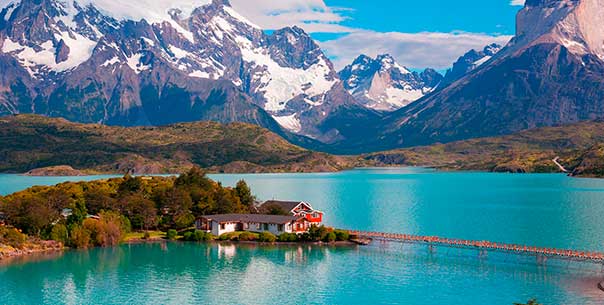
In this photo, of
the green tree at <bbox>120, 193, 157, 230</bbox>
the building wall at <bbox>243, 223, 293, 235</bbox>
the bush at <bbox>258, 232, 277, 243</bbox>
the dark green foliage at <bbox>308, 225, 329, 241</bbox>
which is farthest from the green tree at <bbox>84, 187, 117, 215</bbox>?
the dark green foliage at <bbox>308, 225, 329, 241</bbox>

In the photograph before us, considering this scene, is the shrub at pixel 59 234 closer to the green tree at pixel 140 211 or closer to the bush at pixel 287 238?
the green tree at pixel 140 211

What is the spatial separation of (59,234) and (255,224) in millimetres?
33551

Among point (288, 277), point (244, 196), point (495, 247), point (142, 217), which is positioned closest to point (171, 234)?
point (142, 217)

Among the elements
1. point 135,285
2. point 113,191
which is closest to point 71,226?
point 113,191

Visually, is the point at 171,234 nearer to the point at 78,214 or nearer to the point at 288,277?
the point at 78,214

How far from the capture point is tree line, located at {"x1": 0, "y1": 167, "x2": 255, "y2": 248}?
11556 centimetres

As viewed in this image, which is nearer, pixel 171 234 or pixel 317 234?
pixel 317 234

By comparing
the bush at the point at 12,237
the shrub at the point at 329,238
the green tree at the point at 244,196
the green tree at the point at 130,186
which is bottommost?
the shrub at the point at 329,238

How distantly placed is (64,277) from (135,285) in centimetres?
1186

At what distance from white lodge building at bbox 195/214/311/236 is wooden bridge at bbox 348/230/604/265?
9884mm

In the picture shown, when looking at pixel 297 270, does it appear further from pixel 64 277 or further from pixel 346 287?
pixel 64 277

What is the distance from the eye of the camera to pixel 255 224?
416 ft

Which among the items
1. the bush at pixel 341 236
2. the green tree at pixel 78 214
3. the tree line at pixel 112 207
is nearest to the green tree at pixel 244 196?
the tree line at pixel 112 207

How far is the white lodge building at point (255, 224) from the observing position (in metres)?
124
